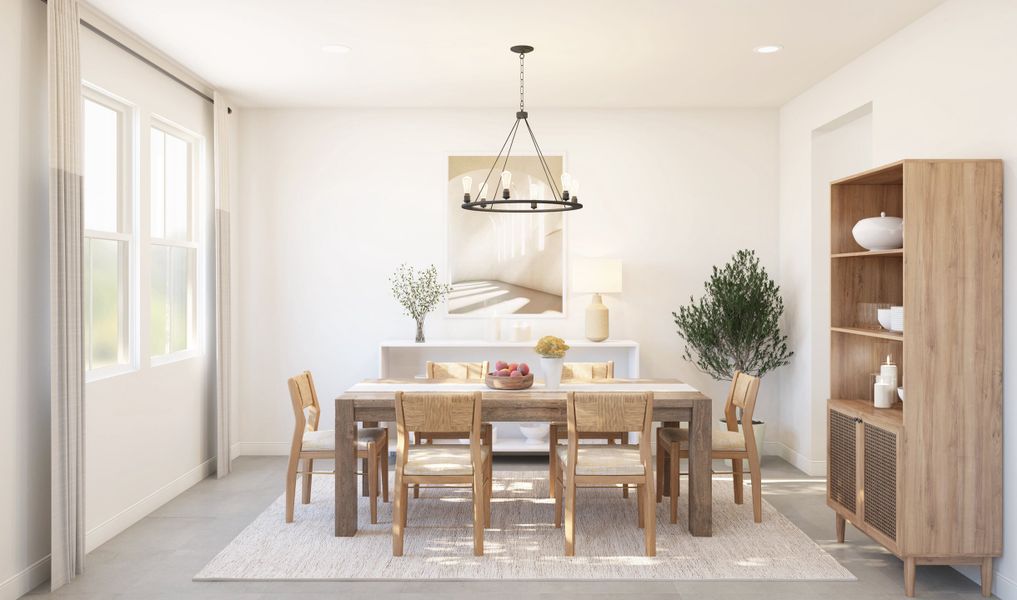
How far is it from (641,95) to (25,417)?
4608mm

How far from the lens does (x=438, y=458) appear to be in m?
4.20

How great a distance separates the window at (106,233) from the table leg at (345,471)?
1409mm

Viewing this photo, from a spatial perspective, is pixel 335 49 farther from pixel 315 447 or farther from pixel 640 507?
pixel 640 507

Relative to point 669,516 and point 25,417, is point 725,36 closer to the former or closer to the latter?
point 669,516

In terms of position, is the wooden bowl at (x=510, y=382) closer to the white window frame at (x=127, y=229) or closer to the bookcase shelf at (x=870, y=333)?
the bookcase shelf at (x=870, y=333)

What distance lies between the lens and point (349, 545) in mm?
4227

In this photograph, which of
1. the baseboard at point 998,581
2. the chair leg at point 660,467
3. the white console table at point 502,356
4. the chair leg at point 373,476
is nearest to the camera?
the baseboard at point 998,581

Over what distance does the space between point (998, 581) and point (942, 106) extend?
234 centimetres

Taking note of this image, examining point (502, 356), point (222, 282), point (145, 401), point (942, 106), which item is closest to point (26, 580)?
point (145, 401)

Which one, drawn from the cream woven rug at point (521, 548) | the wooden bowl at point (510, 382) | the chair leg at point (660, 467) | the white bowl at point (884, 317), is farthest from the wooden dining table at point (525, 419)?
the white bowl at point (884, 317)

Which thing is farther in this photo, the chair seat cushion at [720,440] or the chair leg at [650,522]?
the chair seat cushion at [720,440]

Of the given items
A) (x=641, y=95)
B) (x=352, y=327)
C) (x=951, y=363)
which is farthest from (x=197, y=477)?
(x=951, y=363)

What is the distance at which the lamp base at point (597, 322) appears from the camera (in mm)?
6227

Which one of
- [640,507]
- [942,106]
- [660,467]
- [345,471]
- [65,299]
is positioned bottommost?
[640,507]
